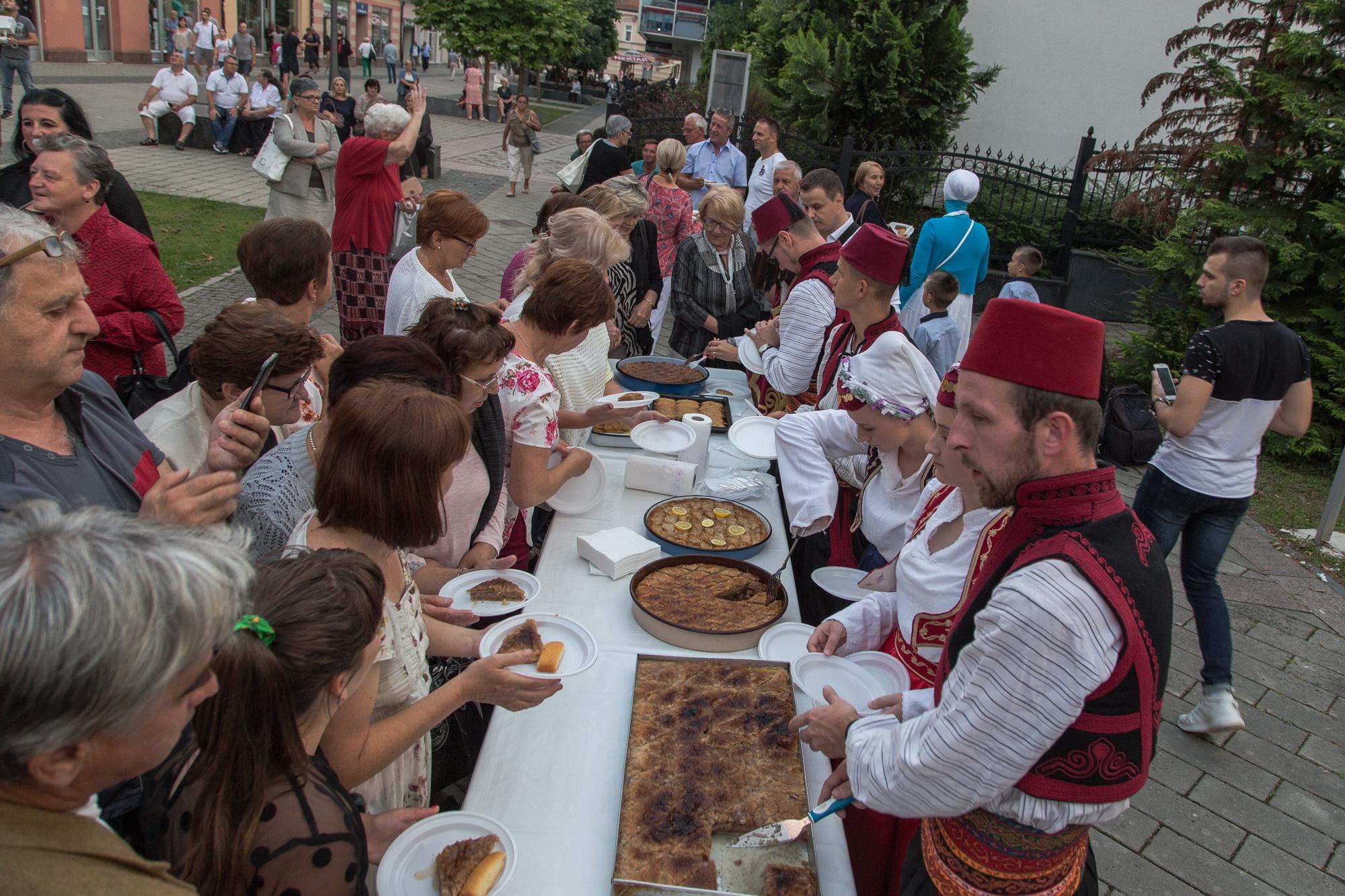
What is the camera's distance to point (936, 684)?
1743mm

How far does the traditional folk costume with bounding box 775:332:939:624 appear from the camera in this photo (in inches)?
109

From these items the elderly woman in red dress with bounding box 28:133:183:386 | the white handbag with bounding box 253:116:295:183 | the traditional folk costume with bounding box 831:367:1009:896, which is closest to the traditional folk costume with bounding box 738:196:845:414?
the traditional folk costume with bounding box 831:367:1009:896

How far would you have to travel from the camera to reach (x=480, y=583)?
2482mm

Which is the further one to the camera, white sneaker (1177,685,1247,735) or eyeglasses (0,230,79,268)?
white sneaker (1177,685,1247,735)

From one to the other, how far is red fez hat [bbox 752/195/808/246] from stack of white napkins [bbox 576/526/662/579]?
8.34ft

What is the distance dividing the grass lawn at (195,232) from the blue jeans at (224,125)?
4398 millimetres

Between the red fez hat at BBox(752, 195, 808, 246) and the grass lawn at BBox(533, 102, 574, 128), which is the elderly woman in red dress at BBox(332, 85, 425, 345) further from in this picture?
the grass lawn at BBox(533, 102, 574, 128)

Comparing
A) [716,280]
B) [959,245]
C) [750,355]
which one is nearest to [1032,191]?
[959,245]

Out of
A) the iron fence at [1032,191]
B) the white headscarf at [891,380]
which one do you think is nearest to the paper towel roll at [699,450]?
the white headscarf at [891,380]

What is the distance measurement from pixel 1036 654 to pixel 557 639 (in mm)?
1231

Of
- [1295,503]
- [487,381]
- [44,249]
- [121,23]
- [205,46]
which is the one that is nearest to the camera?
[44,249]

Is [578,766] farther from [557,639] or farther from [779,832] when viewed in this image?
[779,832]

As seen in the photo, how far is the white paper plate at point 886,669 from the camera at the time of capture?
2.15m

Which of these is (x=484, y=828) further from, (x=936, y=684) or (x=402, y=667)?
(x=936, y=684)
